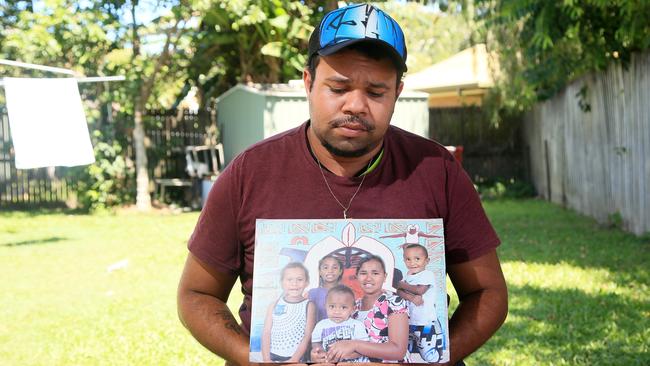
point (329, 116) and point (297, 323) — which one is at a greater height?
point (329, 116)

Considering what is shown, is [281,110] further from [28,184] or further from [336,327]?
[336,327]

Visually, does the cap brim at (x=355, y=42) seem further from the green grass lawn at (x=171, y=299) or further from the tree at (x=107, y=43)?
the tree at (x=107, y=43)

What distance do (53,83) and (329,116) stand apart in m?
6.88

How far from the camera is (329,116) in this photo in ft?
6.91

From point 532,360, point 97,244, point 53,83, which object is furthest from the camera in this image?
point 97,244

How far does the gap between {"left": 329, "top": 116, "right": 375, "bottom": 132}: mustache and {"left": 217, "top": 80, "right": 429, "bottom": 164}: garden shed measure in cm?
1113

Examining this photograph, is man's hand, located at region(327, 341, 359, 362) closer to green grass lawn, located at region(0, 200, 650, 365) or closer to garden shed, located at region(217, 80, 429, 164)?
green grass lawn, located at region(0, 200, 650, 365)

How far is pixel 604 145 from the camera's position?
35.6ft

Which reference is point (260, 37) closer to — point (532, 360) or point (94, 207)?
point (94, 207)

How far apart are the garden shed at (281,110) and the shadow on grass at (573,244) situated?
2.29m

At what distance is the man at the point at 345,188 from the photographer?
2.09 m

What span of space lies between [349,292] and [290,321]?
0.52 ft

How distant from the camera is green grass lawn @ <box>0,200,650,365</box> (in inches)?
197

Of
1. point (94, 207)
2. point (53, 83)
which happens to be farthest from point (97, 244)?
point (94, 207)
